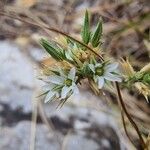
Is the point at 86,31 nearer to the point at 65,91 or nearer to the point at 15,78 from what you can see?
the point at 65,91

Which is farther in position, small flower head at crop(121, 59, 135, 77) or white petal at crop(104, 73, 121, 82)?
small flower head at crop(121, 59, 135, 77)

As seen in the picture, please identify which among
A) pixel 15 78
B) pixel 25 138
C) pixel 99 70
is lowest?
pixel 25 138

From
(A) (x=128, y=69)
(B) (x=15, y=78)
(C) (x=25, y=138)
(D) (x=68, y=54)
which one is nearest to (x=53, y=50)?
(D) (x=68, y=54)

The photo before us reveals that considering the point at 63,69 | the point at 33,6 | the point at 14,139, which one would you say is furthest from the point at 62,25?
the point at 63,69

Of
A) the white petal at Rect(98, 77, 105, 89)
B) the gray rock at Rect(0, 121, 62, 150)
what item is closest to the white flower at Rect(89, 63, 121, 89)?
the white petal at Rect(98, 77, 105, 89)

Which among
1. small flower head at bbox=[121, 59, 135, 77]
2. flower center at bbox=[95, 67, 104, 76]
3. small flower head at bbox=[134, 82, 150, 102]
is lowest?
small flower head at bbox=[134, 82, 150, 102]

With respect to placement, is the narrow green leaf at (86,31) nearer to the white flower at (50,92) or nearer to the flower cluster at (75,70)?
the flower cluster at (75,70)

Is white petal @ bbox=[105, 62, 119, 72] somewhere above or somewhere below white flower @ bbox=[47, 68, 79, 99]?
above

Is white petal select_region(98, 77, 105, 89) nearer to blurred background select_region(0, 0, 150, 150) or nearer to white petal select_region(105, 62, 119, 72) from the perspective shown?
white petal select_region(105, 62, 119, 72)
